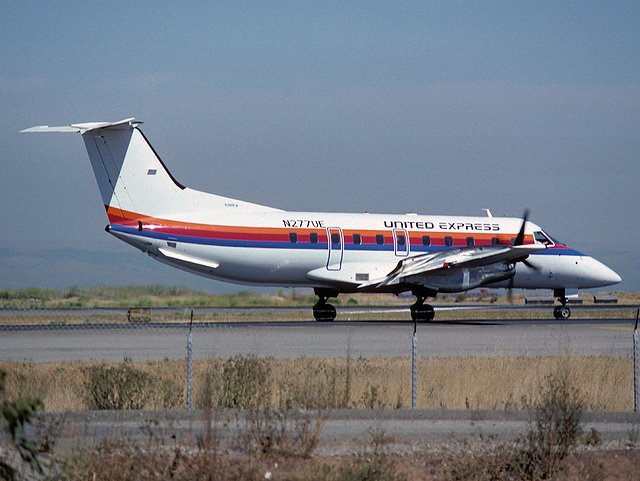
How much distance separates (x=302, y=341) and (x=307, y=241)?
23.5ft

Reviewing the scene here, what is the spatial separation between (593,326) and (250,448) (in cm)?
2479

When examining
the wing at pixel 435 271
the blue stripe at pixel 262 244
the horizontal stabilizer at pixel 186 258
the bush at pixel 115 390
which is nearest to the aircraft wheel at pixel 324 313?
the wing at pixel 435 271

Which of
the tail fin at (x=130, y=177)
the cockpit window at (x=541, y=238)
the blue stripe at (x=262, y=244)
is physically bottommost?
the blue stripe at (x=262, y=244)

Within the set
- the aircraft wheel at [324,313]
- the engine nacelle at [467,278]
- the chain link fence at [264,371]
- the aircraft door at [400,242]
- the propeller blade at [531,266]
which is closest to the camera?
the chain link fence at [264,371]

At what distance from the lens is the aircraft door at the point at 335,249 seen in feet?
102

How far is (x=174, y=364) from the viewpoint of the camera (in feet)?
65.0

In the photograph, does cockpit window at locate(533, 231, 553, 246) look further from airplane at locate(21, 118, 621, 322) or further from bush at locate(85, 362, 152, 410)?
bush at locate(85, 362, 152, 410)

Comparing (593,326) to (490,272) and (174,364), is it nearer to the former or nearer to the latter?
(490,272)

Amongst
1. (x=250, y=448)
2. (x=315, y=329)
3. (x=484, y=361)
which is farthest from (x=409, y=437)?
(x=315, y=329)

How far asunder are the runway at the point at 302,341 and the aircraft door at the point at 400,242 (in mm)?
3400

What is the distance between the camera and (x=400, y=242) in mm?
32531

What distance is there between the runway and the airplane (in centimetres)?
218

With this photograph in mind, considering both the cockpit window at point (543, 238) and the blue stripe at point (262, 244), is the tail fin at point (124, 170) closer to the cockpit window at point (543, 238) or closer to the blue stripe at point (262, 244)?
the blue stripe at point (262, 244)

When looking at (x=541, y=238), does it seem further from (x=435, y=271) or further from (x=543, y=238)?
(x=435, y=271)
